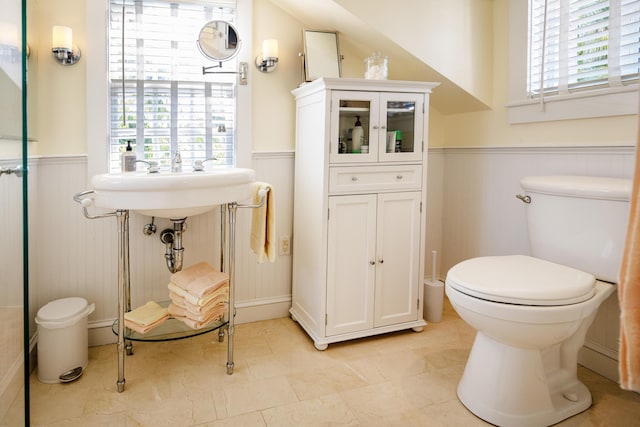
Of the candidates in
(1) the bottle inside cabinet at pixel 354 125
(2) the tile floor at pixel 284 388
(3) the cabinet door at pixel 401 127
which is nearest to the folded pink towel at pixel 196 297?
(2) the tile floor at pixel 284 388

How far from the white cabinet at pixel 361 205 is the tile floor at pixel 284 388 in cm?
17

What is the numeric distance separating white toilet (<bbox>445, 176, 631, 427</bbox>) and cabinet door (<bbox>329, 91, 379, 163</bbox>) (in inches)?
28.3

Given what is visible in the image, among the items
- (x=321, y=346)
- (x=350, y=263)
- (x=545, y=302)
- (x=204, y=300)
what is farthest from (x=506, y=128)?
(x=204, y=300)

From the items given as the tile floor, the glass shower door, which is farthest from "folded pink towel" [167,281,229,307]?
the glass shower door

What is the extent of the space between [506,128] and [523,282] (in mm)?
1128

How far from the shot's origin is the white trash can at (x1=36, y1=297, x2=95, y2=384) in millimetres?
1794

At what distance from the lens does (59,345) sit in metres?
1.80

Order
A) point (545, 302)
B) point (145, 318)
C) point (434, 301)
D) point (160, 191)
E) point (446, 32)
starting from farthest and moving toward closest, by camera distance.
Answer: point (434, 301) < point (446, 32) < point (145, 318) < point (160, 191) < point (545, 302)

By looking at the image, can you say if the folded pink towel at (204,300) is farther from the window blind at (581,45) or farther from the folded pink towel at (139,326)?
the window blind at (581,45)

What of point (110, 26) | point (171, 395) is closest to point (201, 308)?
point (171, 395)

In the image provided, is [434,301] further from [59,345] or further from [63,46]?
[63,46]

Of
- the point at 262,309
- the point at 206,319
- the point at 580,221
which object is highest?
the point at 580,221

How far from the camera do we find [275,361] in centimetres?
200

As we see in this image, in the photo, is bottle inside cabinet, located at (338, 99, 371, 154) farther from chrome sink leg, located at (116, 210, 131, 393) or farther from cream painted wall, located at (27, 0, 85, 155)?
cream painted wall, located at (27, 0, 85, 155)
